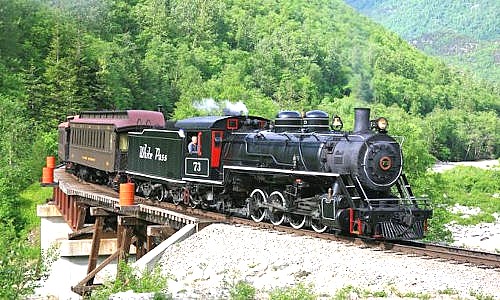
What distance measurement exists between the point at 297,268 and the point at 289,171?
3439 millimetres

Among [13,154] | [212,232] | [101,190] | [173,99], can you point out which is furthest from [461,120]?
[212,232]

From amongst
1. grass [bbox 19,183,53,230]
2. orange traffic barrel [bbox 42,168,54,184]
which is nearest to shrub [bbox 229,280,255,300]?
orange traffic barrel [bbox 42,168,54,184]

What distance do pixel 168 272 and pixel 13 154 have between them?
1102 inches

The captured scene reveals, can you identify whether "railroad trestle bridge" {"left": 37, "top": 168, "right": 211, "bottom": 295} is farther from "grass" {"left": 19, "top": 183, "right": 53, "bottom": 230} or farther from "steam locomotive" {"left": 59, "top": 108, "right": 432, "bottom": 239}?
"grass" {"left": 19, "top": 183, "right": 53, "bottom": 230}

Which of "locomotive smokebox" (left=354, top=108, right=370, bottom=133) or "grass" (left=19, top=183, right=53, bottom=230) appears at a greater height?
"locomotive smokebox" (left=354, top=108, right=370, bottom=133)

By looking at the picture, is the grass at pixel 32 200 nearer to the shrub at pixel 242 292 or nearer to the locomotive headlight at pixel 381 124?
the locomotive headlight at pixel 381 124

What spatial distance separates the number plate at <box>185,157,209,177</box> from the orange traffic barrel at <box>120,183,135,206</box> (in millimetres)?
1647

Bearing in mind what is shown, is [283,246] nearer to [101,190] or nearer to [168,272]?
[168,272]

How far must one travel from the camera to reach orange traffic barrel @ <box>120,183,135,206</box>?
1873 cm

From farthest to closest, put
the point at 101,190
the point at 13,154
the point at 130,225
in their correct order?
the point at 13,154 → the point at 101,190 → the point at 130,225

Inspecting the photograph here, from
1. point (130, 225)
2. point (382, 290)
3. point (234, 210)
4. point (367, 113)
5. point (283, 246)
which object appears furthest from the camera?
point (130, 225)

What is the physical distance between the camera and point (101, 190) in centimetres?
2473

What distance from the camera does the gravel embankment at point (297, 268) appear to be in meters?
10.7

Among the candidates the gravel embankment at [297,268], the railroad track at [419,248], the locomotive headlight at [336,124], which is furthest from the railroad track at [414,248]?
the locomotive headlight at [336,124]
